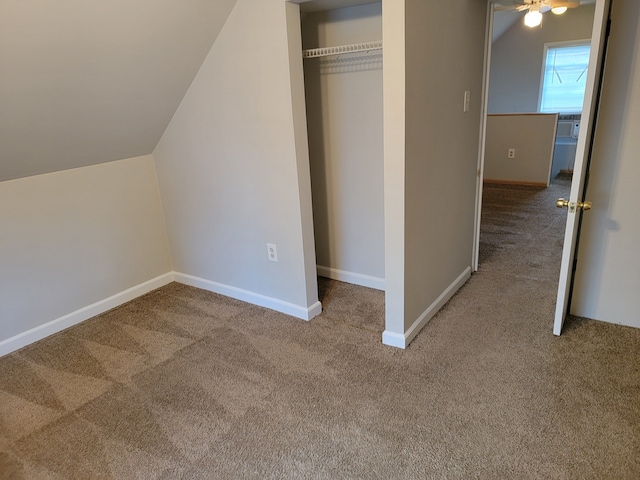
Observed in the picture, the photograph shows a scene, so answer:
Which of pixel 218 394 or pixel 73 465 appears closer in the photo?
pixel 73 465

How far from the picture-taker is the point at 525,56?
24.0 feet

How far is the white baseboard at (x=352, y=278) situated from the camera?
3125 millimetres

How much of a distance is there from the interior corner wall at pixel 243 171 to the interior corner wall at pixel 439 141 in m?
0.65

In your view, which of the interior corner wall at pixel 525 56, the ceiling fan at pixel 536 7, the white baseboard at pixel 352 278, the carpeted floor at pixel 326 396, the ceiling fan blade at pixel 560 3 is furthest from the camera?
the interior corner wall at pixel 525 56

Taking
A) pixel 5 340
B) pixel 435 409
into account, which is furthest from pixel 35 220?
pixel 435 409

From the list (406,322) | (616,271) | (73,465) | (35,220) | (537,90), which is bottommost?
(73,465)

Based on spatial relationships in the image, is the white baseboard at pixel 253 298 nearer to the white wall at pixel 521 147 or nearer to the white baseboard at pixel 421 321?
the white baseboard at pixel 421 321

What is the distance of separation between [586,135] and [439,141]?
2.26 feet

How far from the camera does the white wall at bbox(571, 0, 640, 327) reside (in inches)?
84.4

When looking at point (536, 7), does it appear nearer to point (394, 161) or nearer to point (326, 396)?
point (394, 161)

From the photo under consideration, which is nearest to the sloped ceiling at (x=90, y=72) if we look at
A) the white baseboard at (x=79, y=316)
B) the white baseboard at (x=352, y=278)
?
the white baseboard at (x=79, y=316)

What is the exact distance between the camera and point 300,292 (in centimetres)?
272

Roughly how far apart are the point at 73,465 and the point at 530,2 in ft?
13.8

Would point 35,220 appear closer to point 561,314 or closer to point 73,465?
point 73,465
